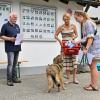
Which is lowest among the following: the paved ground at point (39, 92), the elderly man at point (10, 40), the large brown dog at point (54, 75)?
the paved ground at point (39, 92)

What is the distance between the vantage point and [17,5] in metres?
12.3

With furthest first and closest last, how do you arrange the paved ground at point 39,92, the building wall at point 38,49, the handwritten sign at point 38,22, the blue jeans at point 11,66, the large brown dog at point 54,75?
the handwritten sign at point 38,22, the building wall at point 38,49, the blue jeans at point 11,66, the large brown dog at point 54,75, the paved ground at point 39,92

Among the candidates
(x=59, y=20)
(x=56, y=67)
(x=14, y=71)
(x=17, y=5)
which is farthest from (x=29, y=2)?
(x=56, y=67)

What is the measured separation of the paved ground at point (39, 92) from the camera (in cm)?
878

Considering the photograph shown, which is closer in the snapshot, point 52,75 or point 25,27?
point 52,75

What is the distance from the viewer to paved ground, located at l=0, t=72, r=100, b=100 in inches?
346

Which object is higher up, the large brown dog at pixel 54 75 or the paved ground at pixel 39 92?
the large brown dog at pixel 54 75

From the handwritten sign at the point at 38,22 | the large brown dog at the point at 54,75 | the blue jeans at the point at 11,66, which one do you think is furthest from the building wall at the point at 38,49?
the large brown dog at the point at 54,75

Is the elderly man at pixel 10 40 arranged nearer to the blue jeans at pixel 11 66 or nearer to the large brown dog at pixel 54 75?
the blue jeans at pixel 11 66

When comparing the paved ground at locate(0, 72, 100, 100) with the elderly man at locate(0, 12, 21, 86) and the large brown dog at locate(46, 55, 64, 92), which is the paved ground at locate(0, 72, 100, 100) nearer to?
the large brown dog at locate(46, 55, 64, 92)

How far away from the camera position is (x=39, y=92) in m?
9.43

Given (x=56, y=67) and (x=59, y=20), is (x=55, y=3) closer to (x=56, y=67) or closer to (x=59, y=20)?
(x=59, y=20)

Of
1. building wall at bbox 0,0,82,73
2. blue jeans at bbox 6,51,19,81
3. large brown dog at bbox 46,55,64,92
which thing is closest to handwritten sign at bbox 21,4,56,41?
building wall at bbox 0,0,82,73

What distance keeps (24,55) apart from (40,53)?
2.29 feet
